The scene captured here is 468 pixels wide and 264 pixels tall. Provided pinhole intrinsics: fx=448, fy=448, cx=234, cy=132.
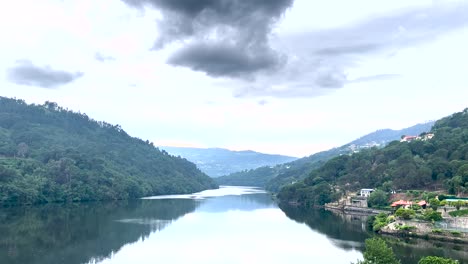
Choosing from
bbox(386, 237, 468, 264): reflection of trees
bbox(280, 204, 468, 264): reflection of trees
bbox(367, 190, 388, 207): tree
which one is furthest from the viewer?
bbox(367, 190, 388, 207): tree

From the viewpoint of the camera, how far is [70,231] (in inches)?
2114

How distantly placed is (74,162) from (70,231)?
59.8m

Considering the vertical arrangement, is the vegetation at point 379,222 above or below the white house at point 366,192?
below

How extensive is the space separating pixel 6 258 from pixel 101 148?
11280 centimetres

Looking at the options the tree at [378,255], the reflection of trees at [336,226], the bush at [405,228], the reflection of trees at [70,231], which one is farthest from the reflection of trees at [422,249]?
the reflection of trees at [70,231]

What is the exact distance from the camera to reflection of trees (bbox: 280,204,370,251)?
155 ft

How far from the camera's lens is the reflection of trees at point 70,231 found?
39750 millimetres

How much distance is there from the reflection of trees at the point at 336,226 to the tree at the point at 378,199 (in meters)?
6.24

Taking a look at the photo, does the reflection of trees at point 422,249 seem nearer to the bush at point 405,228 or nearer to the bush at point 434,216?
the bush at point 405,228

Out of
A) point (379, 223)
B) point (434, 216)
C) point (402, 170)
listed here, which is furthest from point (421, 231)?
point (402, 170)

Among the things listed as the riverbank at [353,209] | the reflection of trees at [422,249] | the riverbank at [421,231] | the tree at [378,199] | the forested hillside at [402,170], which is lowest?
the reflection of trees at [422,249]

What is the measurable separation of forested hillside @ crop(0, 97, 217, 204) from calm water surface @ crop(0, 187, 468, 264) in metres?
18.3

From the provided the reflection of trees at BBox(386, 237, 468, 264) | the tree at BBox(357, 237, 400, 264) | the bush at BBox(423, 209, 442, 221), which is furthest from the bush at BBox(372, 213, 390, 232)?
the tree at BBox(357, 237, 400, 264)

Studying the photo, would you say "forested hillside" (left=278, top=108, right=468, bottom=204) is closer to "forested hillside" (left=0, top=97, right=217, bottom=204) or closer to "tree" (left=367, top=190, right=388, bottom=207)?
"tree" (left=367, top=190, right=388, bottom=207)
